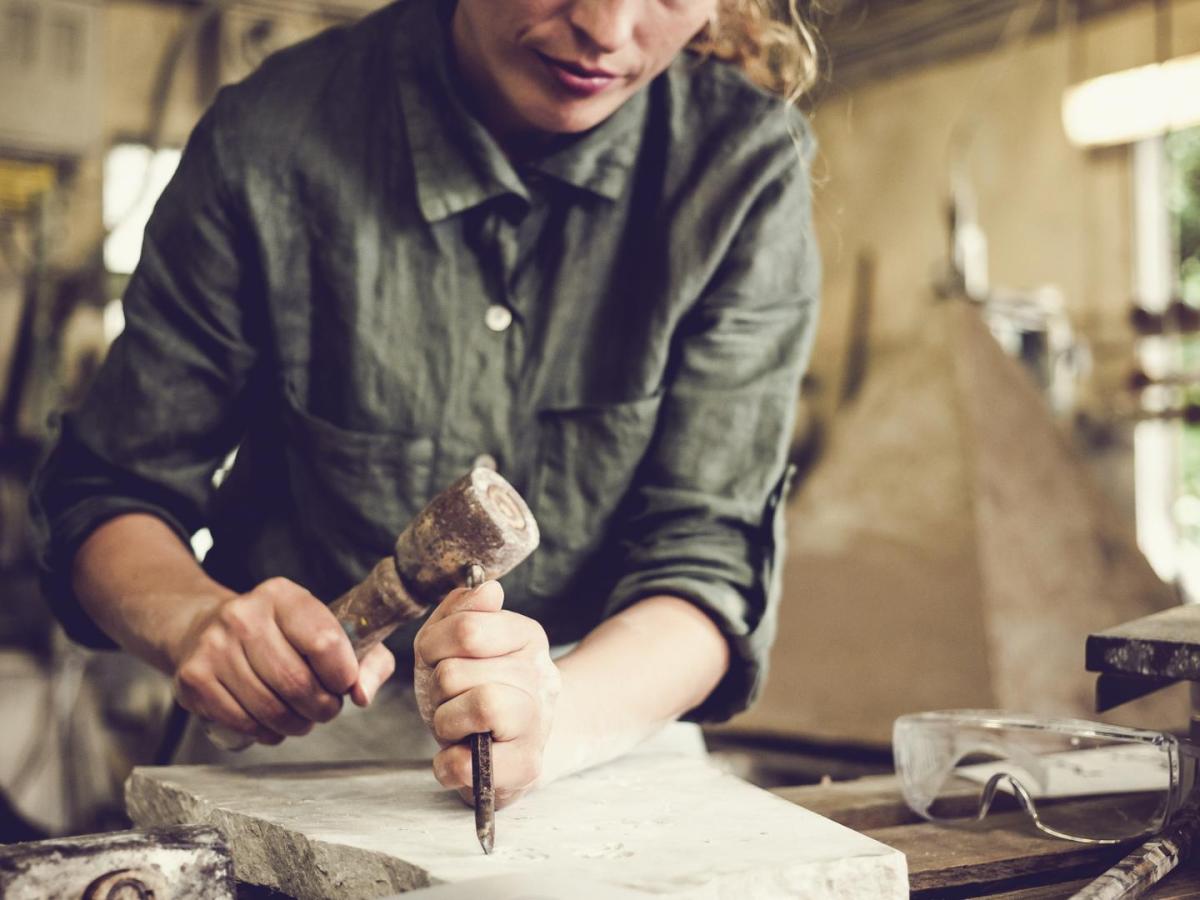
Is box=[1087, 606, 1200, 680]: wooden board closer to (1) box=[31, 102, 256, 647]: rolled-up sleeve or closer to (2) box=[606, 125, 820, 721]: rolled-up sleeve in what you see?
(2) box=[606, 125, 820, 721]: rolled-up sleeve

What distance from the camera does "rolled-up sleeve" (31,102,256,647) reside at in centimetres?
146

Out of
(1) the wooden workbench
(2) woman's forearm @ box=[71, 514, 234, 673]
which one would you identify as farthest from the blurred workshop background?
(1) the wooden workbench

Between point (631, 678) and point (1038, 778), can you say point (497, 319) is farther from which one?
point (1038, 778)

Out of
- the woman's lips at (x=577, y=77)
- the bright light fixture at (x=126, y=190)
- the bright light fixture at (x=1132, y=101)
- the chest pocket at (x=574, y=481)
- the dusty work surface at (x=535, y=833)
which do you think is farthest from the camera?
the bright light fixture at (x=126, y=190)

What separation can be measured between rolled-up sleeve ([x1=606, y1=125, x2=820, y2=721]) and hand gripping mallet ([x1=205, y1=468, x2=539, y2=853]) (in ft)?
1.03

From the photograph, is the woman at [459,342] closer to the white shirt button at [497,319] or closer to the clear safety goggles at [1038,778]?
the white shirt button at [497,319]

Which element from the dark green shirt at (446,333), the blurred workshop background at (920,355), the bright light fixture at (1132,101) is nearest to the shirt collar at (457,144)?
the dark green shirt at (446,333)

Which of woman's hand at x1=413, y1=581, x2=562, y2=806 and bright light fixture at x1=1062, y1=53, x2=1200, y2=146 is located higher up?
bright light fixture at x1=1062, y1=53, x2=1200, y2=146

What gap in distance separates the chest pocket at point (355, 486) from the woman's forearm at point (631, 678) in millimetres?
308

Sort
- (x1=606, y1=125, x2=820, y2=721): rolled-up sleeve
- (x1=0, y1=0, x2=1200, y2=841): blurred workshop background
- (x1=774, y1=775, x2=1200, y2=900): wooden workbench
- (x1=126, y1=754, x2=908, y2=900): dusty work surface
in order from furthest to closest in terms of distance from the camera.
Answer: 1. (x1=0, y1=0, x2=1200, y2=841): blurred workshop background
2. (x1=606, y1=125, x2=820, y2=721): rolled-up sleeve
3. (x1=774, y1=775, x2=1200, y2=900): wooden workbench
4. (x1=126, y1=754, x2=908, y2=900): dusty work surface

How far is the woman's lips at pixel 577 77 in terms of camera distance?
1.29 metres

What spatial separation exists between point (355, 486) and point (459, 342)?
0.69ft

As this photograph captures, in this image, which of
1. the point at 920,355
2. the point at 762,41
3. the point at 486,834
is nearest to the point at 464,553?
the point at 486,834

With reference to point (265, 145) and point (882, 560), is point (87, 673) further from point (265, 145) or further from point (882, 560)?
point (265, 145)
